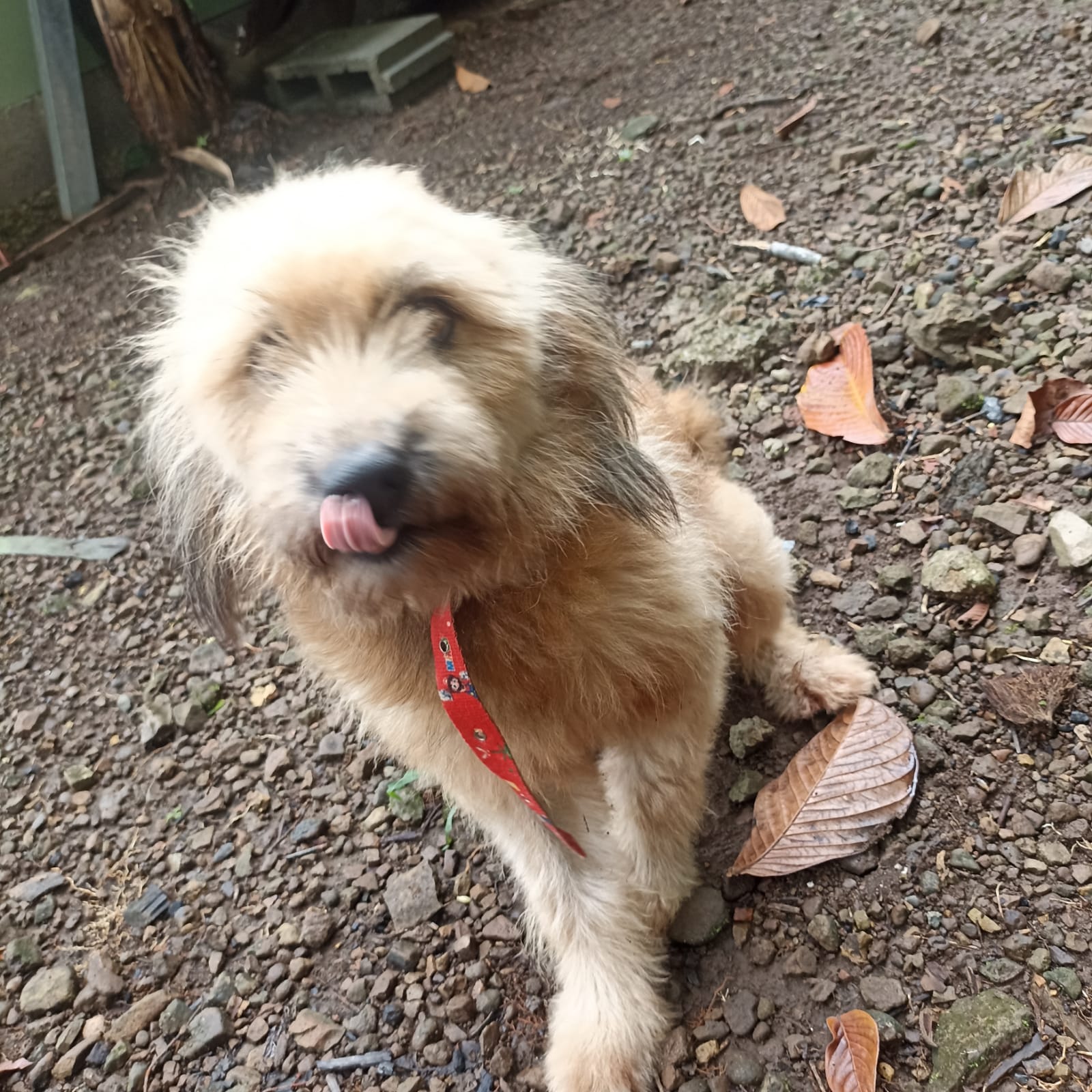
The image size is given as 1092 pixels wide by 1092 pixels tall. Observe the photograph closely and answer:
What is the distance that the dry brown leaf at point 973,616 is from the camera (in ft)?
6.54

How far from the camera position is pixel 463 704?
138 cm

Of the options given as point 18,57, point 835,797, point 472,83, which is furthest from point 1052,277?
point 18,57

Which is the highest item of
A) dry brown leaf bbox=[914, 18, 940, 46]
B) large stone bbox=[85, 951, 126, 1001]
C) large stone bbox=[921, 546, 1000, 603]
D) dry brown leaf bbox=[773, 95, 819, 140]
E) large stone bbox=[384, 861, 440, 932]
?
dry brown leaf bbox=[914, 18, 940, 46]

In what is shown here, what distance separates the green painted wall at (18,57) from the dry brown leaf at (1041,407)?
17.4 ft

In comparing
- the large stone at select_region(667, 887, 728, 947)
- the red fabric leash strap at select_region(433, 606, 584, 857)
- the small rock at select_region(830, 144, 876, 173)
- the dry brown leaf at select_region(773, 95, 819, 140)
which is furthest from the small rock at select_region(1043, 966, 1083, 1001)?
the dry brown leaf at select_region(773, 95, 819, 140)

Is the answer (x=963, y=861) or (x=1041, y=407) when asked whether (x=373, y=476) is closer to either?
(x=963, y=861)

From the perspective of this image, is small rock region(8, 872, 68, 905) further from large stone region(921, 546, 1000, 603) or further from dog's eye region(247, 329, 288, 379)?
large stone region(921, 546, 1000, 603)

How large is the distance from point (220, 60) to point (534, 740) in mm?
5274

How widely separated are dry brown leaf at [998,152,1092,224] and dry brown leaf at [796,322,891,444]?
2.16 ft

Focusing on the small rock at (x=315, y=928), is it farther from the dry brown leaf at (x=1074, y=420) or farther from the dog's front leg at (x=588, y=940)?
the dry brown leaf at (x=1074, y=420)

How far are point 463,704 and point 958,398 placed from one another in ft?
5.76

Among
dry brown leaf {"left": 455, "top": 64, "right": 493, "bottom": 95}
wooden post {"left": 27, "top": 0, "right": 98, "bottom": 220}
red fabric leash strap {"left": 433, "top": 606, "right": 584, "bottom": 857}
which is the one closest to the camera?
red fabric leash strap {"left": 433, "top": 606, "right": 584, "bottom": 857}

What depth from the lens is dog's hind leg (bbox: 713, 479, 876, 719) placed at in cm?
200

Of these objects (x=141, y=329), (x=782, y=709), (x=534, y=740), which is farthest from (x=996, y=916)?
(x=141, y=329)
